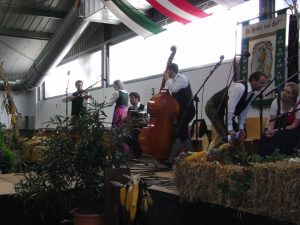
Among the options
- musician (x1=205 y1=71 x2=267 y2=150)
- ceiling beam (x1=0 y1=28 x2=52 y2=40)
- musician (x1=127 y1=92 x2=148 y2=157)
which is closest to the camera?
musician (x1=205 y1=71 x2=267 y2=150)

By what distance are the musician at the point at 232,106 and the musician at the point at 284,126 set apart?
7.6 inches

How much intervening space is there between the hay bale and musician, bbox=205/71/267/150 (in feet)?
3.17

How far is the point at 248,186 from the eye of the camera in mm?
1958

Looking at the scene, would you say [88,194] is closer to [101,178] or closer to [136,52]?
[101,178]

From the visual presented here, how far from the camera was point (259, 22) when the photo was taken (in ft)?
15.1

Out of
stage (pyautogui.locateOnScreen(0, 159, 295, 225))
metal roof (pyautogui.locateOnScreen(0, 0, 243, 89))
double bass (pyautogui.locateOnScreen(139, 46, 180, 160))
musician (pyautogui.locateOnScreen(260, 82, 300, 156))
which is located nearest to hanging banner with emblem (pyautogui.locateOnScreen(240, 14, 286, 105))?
musician (pyautogui.locateOnScreen(260, 82, 300, 156))

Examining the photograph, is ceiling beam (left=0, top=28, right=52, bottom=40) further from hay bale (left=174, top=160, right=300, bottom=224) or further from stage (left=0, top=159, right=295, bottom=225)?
hay bale (left=174, top=160, right=300, bottom=224)

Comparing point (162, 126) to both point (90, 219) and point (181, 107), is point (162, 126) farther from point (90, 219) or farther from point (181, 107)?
point (90, 219)

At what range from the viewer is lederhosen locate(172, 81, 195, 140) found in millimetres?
3744

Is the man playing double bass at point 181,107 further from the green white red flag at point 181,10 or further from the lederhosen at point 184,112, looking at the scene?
the green white red flag at point 181,10

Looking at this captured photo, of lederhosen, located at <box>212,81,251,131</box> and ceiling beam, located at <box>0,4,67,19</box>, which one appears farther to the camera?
ceiling beam, located at <box>0,4,67,19</box>

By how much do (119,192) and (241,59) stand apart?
273 cm

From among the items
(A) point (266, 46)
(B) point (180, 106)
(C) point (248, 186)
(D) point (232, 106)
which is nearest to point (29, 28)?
(A) point (266, 46)

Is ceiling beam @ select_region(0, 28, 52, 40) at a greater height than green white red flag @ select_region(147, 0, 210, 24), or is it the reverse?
ceiling beam @ select_region(0, 28, 52, 40)
